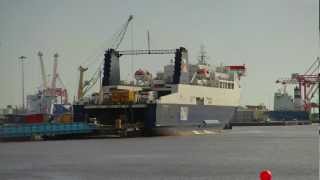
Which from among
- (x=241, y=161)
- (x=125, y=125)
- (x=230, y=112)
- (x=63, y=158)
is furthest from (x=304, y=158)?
(x=230, y=112)

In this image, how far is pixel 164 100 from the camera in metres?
72.2

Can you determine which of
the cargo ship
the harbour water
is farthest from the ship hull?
the harbour water

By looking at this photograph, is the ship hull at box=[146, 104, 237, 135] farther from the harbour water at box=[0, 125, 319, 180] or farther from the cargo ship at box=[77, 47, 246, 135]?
the harbour water at box=[0, 125, 319, 180]

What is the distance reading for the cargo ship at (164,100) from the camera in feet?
232

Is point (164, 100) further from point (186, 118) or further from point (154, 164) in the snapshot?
point (154, 164)

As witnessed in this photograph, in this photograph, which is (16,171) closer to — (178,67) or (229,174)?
(229,174)

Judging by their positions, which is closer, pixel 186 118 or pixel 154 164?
pixel 154 164

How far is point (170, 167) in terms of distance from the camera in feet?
114

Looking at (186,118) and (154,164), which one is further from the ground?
(186,118)

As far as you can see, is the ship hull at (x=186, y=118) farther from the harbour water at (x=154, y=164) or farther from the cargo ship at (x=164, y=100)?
the harbour water at (x=154, y=164)

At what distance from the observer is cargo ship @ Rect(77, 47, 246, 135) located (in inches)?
2785

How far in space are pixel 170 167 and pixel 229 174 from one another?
477cm

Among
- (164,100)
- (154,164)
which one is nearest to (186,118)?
(164,100)

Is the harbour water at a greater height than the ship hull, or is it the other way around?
the ship hull
